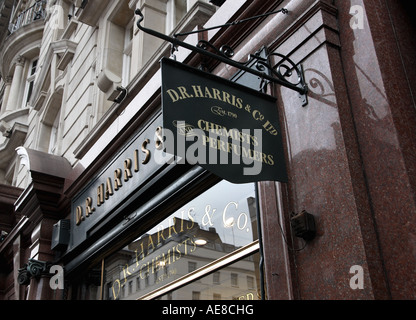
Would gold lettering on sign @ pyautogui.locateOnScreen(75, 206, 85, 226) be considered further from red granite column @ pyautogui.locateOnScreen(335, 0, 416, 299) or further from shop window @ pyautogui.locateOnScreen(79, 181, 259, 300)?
Answer: red granite column @ pyautogui.locateOnScreen(335, 0, 416, 299)

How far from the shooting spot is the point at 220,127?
421cm

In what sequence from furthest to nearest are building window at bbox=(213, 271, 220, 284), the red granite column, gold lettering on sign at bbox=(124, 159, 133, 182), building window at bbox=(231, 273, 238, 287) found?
gold lettering on sign at bbox=(124, 159, 133, 182) < building window at bbox=(213, 271, 220, 284) < building window at bbox=(231, 273, 238, 287) < the red granite column

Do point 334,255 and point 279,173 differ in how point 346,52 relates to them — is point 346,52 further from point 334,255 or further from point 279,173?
point 334,255

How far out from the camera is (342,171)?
411 centimetres

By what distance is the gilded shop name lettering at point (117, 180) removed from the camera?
23.5 feet

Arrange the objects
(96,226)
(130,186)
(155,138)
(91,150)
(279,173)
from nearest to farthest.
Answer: (279,173)
(155,138)
(130,186)
(96,226)
(91,150)

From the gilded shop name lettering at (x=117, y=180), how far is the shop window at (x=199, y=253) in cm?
84

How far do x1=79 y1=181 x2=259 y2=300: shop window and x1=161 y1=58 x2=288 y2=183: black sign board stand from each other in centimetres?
Answer: 115

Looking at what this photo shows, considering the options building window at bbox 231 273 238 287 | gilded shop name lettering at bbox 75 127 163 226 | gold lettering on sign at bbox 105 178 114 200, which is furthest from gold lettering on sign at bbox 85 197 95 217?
building window at bbox 231 273 238 287

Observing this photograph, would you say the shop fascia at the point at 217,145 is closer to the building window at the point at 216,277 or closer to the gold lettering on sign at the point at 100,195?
the building window at the point at 216,277

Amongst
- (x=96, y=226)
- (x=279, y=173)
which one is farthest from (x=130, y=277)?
(x=279, y=173)

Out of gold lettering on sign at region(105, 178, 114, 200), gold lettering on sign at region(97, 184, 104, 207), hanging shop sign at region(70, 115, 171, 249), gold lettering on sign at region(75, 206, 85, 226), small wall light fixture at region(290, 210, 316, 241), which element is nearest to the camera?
small wall light fixture at region(290, 210, 316, 241)

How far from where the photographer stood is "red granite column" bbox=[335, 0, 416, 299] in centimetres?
368

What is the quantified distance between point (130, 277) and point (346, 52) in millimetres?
4673
